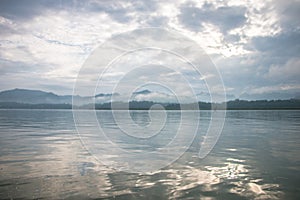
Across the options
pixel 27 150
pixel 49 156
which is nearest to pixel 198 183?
pixel 49 156

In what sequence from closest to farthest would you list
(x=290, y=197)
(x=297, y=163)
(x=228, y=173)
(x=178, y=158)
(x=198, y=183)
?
(x=290, y=197), (x=198, y=183), (x=228, y=173), (x=297, y=163), (x=178, y=158)

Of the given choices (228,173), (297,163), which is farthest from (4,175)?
(297,163)

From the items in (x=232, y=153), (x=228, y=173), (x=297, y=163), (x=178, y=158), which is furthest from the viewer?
(x=232, y=153)

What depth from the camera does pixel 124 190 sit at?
35.5 ft

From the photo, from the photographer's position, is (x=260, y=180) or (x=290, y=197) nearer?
(x=290, y=197)

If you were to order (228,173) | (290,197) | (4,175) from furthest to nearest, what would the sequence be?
(228,173)
(4,175)
(290,197)

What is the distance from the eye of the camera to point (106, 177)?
12891mm

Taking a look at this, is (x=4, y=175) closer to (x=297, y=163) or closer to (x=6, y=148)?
(x=6, y=148)

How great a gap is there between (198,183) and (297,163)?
28.6ft

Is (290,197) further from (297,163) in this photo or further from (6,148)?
(6,148)

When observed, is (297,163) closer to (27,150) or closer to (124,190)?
(124,190)

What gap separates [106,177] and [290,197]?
8548 mm

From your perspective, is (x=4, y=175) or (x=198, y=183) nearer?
(x=198, y=183)

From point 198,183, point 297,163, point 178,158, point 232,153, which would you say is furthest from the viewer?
point 232,153
